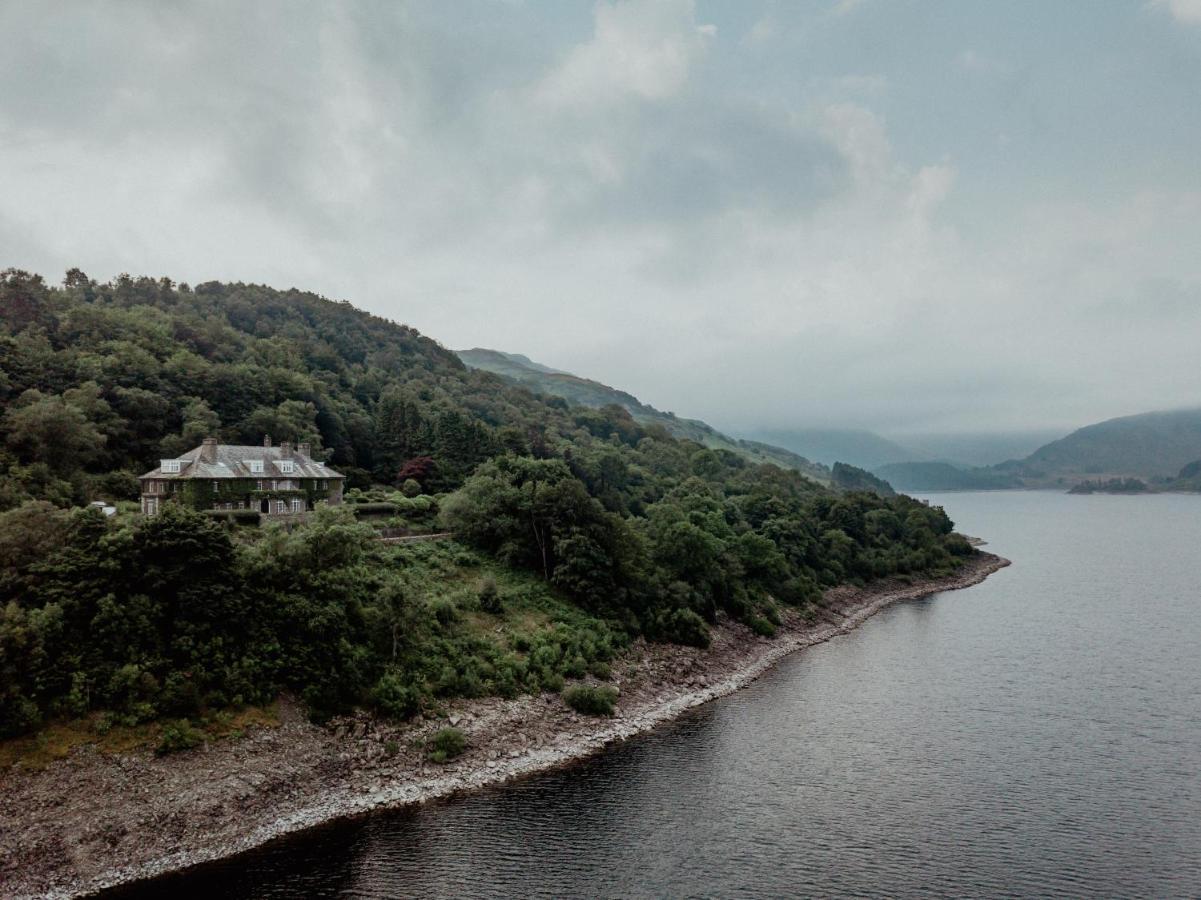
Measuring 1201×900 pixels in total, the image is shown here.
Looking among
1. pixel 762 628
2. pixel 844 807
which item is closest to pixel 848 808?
pixel 844 807

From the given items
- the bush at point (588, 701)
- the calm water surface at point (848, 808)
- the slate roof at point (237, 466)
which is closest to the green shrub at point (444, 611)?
the bush at point (588, 701)

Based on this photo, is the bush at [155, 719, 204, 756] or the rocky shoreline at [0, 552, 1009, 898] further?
the bush at [155, 719, 204, 756]

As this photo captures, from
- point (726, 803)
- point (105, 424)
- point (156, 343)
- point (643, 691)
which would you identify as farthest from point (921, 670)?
point (156, 343)

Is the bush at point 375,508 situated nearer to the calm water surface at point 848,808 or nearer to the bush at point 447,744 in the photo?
the bush at point 447,744

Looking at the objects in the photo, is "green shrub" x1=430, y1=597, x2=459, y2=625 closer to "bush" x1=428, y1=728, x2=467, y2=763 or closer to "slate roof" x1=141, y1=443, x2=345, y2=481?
"bush" x1=428, y1=728, x2=467, y2=763

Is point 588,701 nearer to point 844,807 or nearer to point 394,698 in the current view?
point 394,698

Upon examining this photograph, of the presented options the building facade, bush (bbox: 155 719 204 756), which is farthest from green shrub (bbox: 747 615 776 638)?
bush (bbox: 155 719 204 756)
